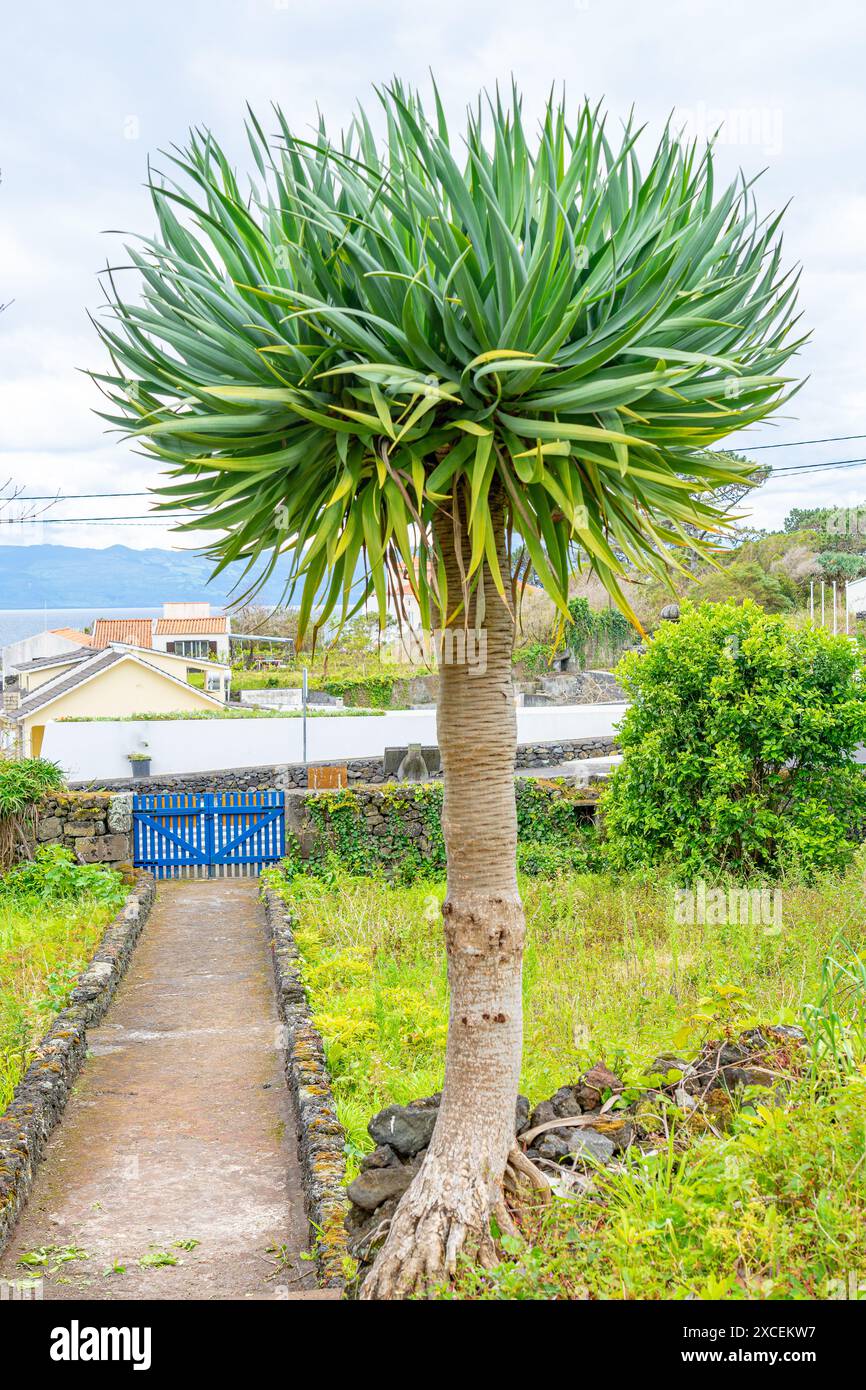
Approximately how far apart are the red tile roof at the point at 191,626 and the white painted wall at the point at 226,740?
27.1 m

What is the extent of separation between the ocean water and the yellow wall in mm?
40141

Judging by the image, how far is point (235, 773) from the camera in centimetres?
2234

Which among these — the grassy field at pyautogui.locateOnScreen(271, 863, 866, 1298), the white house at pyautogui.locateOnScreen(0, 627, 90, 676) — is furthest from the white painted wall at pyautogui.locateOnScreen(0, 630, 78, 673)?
the grassy field at pyautogui.locateOnScreen(271, 863, 866, 1298)

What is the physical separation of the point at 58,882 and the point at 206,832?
2.95 metres

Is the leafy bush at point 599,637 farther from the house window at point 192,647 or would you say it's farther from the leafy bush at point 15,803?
the leafy bush at point 15,803

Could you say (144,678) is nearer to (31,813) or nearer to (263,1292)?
(31,813)

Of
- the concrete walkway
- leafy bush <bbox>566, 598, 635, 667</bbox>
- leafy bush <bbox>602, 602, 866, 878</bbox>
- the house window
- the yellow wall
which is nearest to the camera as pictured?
the concrete walkway

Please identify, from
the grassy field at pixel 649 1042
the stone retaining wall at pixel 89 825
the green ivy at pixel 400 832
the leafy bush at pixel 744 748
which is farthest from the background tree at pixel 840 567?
the stone retaining wall at pixel 89 825

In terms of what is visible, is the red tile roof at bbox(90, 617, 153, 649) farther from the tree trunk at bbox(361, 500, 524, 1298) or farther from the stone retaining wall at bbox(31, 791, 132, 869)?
the tree trunk at bbox(361, 500, 524, 1298)

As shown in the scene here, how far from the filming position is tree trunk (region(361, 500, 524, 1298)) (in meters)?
3.85

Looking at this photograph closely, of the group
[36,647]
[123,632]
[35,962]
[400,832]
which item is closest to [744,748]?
A: [400,832]

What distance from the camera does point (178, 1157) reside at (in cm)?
620

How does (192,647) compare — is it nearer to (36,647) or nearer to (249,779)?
(36,647)

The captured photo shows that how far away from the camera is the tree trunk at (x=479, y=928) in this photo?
3.85 meters
